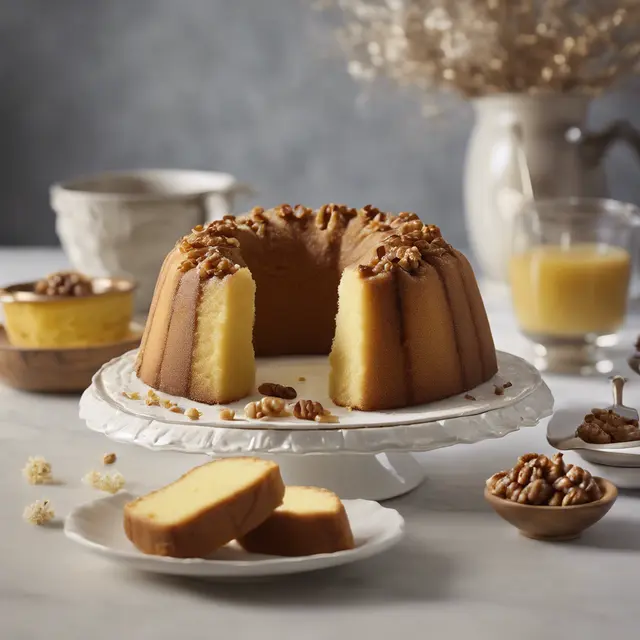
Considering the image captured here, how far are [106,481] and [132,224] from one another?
0.99m

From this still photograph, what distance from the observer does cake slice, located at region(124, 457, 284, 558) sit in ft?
3.48

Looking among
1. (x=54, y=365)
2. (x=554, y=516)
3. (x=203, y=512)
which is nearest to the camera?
(x=203, y=512)

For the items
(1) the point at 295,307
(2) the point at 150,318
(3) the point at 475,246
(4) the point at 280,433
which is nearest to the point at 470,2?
(3) the point at 475,246

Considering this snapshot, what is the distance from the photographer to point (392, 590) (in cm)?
109

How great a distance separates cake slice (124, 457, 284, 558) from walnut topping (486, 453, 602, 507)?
0.86 ft

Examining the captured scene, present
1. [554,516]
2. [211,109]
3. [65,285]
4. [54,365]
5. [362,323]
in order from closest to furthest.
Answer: [554,516], [362,323], [54,365], [65,285], [211,109]

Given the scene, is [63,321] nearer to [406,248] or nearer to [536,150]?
[406,248]

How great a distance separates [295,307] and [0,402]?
555 mm

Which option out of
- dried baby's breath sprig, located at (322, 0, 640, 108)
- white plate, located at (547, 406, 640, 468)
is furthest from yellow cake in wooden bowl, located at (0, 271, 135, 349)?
dried baby's breath sprig, located at (322, 0, 640, 108)

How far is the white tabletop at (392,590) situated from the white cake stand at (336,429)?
0.26 feet

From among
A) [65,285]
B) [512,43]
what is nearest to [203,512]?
[65,285]

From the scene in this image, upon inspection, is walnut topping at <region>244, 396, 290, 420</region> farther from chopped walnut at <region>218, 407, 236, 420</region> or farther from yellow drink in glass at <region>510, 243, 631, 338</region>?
yellow drink in glass at <region>510, 243, 631, 338</region>

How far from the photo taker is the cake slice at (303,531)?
1.08m

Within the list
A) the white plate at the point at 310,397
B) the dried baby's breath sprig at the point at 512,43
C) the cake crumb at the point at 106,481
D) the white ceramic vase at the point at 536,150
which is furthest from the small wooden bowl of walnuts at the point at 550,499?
the dried baby's breath sprig at the point at 512,43
